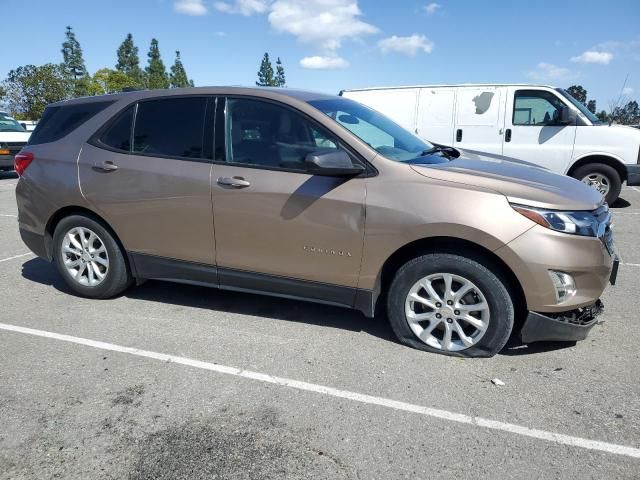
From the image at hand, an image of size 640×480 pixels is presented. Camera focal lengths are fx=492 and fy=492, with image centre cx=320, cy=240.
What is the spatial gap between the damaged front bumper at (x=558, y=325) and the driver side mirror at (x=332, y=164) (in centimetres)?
149

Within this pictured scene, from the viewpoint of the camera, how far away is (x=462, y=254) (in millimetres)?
3242

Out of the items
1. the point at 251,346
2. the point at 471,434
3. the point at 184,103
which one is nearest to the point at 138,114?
the point at 184,103

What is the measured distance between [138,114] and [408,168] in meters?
2.33

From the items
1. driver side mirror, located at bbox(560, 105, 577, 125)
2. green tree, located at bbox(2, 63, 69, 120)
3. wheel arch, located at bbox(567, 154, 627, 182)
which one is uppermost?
green tree, located at bbox(2, 63, 69, 120)

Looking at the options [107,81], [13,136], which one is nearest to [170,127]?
[13,136]

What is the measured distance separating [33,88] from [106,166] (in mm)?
54464

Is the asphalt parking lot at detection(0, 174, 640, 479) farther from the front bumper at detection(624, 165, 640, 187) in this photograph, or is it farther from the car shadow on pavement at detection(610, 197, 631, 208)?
the car shadow on pavement at detection(610, 197, 631, 208)

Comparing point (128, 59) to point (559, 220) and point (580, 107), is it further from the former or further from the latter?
point (559, 220)

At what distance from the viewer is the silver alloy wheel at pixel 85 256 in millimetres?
4340

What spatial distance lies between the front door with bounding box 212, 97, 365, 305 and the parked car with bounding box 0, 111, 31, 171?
1384cm

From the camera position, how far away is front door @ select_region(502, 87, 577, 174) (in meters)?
8.91

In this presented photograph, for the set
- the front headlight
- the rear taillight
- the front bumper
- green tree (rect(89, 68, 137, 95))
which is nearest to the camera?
the front headlight

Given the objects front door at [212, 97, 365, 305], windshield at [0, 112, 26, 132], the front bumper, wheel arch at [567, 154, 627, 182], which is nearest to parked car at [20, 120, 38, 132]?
windshield at [0, 112, 26, 132]

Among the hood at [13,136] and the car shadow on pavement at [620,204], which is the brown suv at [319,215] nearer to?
the car shadow on pavement at [620,204]
